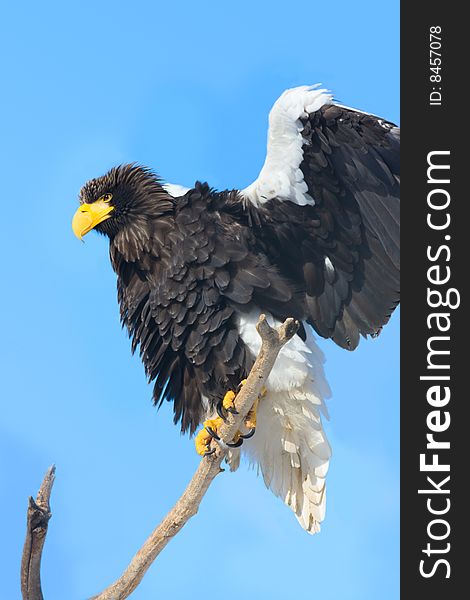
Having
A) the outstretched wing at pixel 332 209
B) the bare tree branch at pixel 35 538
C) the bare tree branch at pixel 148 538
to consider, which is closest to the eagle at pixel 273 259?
the outstretched wing at pixel 332 209

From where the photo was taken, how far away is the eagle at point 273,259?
4207 mm

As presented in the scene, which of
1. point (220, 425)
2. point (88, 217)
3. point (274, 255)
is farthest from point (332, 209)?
point (88, 217)

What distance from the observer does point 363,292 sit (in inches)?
176

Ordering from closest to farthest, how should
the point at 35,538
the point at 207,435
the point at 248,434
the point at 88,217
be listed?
the point at 35,538, the point at 207,435, the point at 248,434, the point at 88,217

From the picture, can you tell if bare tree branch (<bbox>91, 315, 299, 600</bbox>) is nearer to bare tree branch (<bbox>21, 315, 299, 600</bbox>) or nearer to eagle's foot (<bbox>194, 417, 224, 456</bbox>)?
bare tree branch (<bbox>21, 315, 299, 600</bbox>)

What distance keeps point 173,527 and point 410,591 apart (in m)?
1.04

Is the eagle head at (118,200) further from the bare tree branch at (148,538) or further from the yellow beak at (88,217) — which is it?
the bare tree branch at (148,538)

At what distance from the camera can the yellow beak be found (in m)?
4.66

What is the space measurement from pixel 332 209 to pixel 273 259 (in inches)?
13.8

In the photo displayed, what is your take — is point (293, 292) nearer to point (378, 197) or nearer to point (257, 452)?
point (378, 197)

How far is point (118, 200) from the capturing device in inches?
185

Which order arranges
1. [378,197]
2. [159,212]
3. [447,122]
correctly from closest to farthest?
[447,122] → [378,197] → [159,212]

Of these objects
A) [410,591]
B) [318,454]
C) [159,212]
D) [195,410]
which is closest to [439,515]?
[410,591]

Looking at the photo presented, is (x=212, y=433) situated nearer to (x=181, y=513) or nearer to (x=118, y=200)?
(x=181, y=513)
